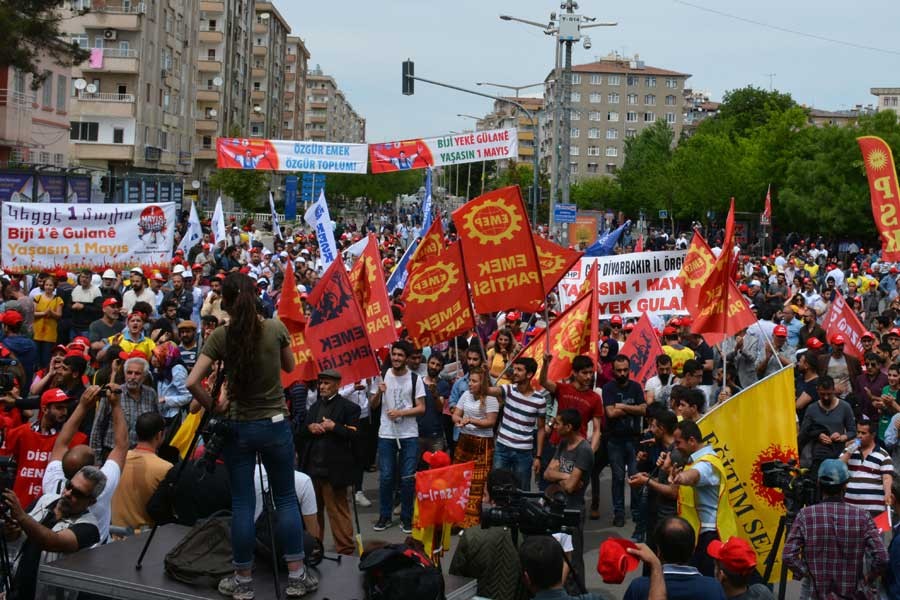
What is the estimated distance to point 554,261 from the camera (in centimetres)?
1223

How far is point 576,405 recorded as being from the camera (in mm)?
9906

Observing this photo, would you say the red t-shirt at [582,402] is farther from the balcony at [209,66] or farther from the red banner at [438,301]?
the balcony at [209,66]

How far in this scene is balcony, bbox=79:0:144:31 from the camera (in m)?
60.1

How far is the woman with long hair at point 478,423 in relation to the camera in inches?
396

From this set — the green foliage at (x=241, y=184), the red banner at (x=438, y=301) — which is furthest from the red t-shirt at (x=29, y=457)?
the green foliage at (x=241, y=184)

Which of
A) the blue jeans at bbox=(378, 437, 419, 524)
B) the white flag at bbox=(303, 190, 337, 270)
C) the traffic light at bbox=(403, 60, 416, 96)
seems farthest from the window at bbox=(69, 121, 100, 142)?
the blue jeans at bbox=(378, 437, 419, 524)

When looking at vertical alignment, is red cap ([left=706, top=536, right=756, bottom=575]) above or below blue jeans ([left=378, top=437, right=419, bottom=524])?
above

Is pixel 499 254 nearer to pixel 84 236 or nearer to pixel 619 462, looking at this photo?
pixel 619 462

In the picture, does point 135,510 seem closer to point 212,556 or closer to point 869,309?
point 212,556

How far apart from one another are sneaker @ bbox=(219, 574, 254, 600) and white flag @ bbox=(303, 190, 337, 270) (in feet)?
45.5

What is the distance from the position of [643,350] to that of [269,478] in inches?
292

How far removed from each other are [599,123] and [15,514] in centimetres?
A: 13050

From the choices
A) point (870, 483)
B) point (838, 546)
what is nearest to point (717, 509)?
point (838, 546)

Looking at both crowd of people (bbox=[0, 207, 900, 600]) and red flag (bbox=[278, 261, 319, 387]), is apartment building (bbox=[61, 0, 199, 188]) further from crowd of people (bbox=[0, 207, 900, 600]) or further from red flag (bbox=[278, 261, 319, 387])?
red flag (bbox=[278, 261, 319, 387])
